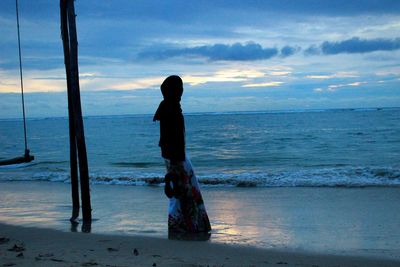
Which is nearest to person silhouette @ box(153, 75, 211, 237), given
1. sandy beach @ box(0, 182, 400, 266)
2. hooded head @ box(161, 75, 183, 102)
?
hooded head @ box(161, 75, 183, 102)

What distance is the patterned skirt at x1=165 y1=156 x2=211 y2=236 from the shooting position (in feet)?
18.6

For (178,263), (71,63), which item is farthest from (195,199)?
(71,63)

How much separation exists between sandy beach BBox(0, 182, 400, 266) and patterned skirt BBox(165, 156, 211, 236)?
25 centimetres

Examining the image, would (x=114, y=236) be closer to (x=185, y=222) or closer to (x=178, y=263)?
(x=185, y=222)

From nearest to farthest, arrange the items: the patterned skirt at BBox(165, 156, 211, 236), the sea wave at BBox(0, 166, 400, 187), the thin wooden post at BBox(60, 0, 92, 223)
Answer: the patterned skirt at BBox(165, 156, 211, 236) → the thin wooden post at BBox(60, 0, 92, 223) → the sea wave at BBox(0, 166, 400, 187)

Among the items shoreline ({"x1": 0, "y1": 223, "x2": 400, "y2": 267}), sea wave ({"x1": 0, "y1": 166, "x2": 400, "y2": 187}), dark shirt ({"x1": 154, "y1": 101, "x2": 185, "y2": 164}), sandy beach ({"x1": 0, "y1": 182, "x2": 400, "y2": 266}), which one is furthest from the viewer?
sea wave ({"x1": 0, "y1": 166, "x2": 400, "y2": 187})

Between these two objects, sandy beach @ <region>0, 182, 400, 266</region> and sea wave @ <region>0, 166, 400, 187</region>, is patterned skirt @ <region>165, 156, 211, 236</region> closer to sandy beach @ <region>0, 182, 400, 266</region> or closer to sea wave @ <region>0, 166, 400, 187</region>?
sandy beach @ <region>0, 182, 400, 266</region>

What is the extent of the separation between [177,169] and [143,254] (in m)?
1.17

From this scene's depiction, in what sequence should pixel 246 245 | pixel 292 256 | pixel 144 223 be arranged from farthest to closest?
pixel 144 223 < pixel 246 245 < pixel 292 256

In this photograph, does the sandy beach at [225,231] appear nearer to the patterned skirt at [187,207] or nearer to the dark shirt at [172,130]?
the patterned skirt at [187,207]

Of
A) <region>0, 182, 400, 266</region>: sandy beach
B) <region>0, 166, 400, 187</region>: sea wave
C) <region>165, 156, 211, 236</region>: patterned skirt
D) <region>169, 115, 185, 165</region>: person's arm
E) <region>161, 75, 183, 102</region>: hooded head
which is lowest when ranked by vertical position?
<region>0, 166, 400, 187</region>: sea wave

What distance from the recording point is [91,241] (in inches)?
224

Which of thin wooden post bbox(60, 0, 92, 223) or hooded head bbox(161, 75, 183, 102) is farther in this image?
thin wooden post bbox(60, 0, 92, 223)

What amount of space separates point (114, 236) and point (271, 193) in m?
4.92
